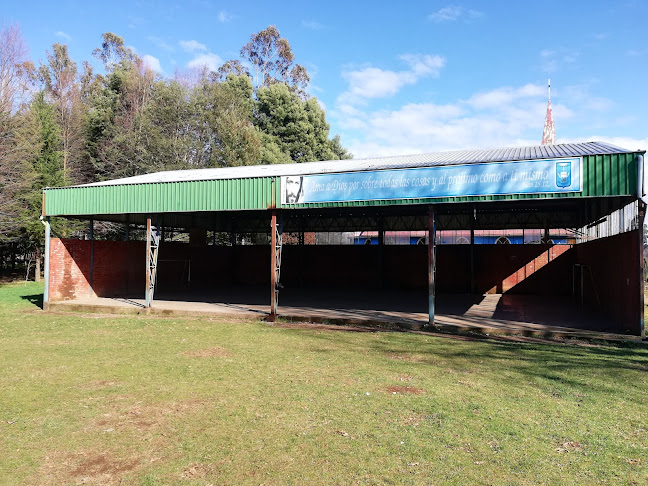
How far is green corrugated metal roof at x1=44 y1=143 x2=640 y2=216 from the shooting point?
33.1 ft

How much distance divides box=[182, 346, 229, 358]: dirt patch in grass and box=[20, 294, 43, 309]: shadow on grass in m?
11.3

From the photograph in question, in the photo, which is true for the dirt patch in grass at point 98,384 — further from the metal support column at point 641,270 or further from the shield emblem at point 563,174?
the metal support column at point 641,270

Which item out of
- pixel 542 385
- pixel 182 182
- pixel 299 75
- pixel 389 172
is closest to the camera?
pixel 542 385

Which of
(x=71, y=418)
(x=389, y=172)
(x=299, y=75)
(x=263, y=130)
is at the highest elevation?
(x=299, y=75)

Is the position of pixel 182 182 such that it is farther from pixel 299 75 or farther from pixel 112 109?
pixel 299 75

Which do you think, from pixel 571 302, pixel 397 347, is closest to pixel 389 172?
pixel 397 347

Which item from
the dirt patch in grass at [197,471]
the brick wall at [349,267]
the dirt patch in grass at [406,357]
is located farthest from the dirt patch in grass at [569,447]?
the brick wall at [349,267]

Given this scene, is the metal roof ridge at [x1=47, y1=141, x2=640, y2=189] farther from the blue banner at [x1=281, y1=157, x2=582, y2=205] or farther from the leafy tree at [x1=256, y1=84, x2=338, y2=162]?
the leafy tree at [x1=256, y1=84, x2=338, y2=162]

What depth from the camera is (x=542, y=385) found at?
6926 millimetres

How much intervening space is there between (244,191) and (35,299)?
40.4 ft

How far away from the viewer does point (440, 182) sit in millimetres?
11594

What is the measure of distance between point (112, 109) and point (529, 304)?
116ft

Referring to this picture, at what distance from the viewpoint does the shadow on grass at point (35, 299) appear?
1811cm

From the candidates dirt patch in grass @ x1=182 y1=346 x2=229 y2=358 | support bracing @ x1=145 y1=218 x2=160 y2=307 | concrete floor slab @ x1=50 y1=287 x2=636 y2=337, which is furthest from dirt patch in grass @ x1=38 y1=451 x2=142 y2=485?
support bracing @ x1=145 y1=218 x2=160 y2=307
